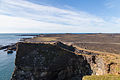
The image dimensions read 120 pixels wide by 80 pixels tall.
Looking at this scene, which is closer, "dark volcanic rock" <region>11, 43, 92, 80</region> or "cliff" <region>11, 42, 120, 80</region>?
"cliff" <region>11, 42, 120, 80</region>

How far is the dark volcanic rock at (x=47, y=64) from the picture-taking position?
25.9 meters

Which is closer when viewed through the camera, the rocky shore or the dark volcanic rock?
the rocky shore

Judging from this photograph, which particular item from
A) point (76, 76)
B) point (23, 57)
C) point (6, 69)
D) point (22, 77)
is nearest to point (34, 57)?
point (23, 57)

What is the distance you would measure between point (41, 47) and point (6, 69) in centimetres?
2245

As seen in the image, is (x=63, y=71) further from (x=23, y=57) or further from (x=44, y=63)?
(x=23, y=57)

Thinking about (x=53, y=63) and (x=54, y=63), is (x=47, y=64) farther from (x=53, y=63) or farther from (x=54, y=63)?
(x=54, y=63)

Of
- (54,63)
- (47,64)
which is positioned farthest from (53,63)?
(47,64)

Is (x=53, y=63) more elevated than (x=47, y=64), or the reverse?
(x=53, y=63)

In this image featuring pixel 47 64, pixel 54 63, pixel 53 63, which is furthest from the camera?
pixel 54 63

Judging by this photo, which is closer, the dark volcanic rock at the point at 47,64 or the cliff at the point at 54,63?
the cliff at the point at 54,63

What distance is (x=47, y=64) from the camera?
90.1 ft

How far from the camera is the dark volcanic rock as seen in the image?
25.9 m

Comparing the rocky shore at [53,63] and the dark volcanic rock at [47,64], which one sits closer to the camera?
the rocky shore at [53,63]

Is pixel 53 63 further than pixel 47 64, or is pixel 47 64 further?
pixel 53 63
